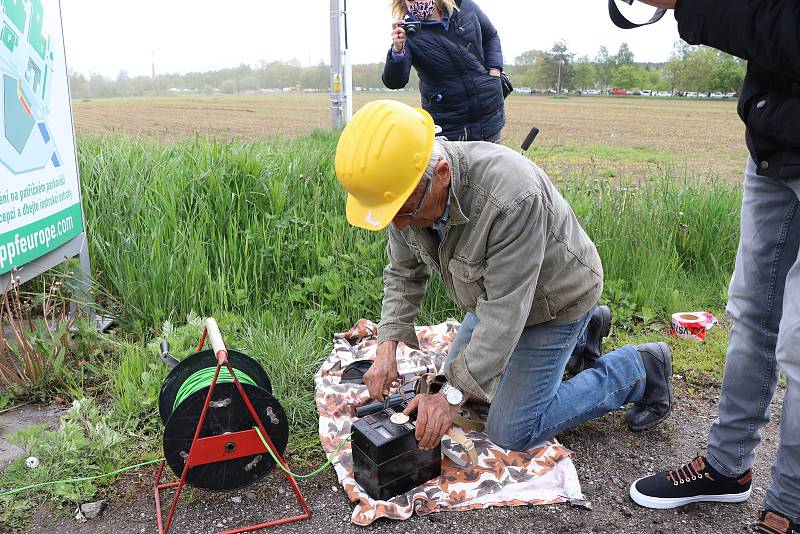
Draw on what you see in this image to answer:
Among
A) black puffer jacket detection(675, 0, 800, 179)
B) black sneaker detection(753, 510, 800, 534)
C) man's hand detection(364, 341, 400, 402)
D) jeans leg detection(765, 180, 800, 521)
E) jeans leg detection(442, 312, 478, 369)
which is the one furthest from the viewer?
jeans leg detection(442, 312, 478, 369)

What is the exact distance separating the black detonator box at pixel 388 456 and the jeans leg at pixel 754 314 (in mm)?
1202

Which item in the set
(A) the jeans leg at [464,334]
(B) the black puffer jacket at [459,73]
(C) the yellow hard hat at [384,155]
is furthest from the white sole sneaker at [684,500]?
(B) the black puffer jacket at [459,73]

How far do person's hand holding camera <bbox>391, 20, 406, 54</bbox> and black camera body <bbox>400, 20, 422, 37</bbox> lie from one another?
1.5 inches

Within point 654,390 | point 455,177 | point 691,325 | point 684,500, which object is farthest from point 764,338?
point 691,325

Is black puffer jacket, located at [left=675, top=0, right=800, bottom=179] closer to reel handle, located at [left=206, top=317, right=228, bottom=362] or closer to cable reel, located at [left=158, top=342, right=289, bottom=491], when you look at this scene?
reel handle, located at [left=206, top=317, right=228, bottom=362]

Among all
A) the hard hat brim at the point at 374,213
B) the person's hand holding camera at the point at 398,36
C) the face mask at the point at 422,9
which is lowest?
the hard hat brim at the point at 374,213

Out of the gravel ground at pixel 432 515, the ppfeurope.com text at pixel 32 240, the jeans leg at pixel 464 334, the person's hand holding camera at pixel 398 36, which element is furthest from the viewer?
the person's hand holding camera at pixel 398 36

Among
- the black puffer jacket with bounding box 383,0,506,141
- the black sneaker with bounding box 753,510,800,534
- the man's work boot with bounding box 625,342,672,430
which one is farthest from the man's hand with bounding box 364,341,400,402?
the black puffer jacket with bounding box 383,0,506,141

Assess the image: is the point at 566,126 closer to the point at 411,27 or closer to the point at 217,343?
the point at 411,27

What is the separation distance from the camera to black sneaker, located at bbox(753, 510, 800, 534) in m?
2.13

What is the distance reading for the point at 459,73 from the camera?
202 inches

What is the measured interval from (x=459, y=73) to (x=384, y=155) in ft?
10.6

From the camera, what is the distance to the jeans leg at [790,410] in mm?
1978

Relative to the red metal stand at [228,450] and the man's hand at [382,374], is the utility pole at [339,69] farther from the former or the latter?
the red metal stand at [228,450]
